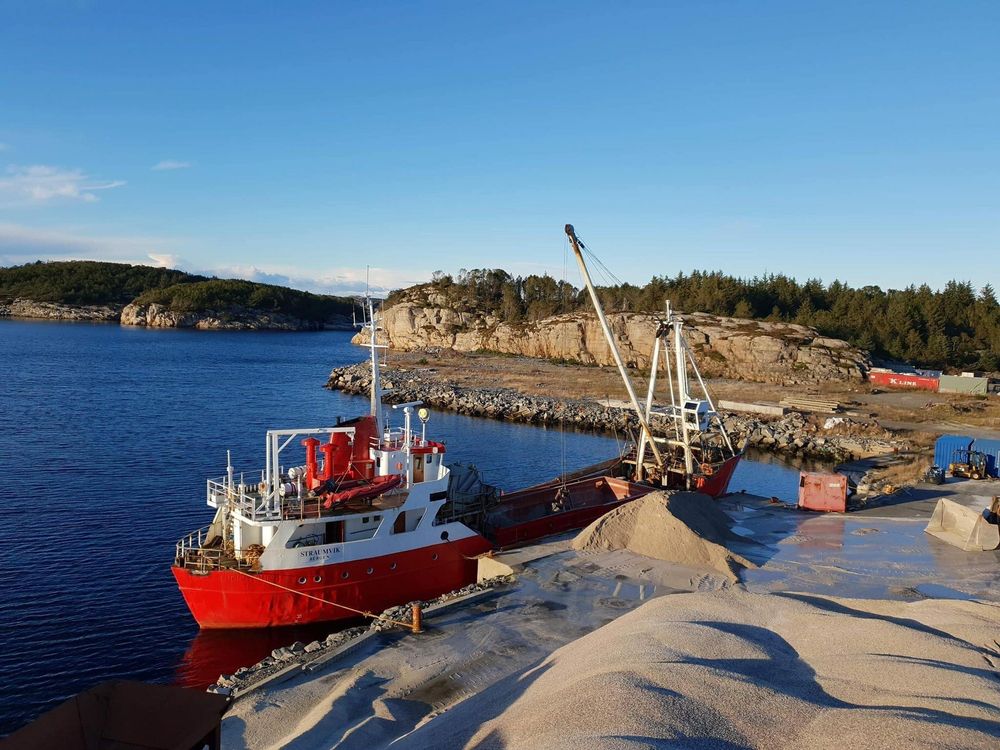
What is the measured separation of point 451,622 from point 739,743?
391 inches

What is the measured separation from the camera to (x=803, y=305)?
4013 inches

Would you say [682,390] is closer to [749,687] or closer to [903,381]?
[749,687]

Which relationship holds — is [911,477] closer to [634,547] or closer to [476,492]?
[634,547]

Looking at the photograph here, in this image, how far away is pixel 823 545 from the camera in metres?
24.2

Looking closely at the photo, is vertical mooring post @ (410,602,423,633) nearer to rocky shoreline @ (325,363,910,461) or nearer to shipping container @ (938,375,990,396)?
rocky shoreline @ (325,363,910,461)

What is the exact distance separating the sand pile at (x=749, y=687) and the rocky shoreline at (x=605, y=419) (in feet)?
75.6

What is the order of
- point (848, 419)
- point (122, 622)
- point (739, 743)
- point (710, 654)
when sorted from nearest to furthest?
point (739, 743) < point (710, 654) < point (122, 622) < point (848, 419)

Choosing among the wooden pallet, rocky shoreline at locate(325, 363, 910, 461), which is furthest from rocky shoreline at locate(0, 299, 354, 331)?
the wooden pallet

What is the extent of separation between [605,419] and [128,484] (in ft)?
118

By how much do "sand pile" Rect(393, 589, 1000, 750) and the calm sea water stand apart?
1076 cm

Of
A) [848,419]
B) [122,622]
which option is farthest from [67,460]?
[848,419]

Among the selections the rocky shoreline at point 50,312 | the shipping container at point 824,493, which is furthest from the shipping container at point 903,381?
the rocky shoreline at point 50,312

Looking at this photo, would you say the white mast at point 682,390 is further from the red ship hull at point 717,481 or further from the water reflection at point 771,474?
the water reflection at point 771,474

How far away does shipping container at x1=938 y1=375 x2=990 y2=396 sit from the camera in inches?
2499
